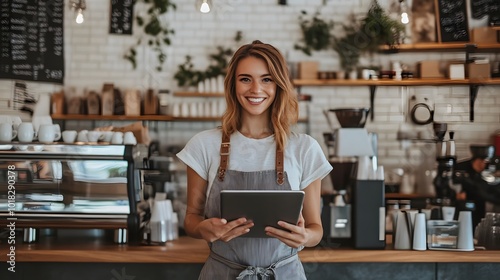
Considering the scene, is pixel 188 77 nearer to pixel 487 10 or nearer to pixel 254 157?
pixel 487 10

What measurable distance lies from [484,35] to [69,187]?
3.48 meters

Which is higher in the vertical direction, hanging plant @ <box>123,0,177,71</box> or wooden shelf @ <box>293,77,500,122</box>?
hanging plant @ <box>123,0,177,71</box>

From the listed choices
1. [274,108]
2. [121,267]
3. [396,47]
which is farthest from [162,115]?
[274,108]

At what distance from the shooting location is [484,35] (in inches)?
192

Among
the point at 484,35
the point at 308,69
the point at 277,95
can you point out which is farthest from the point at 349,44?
the point at 277,95

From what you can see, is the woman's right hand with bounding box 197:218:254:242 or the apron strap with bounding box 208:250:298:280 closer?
the woman's right hand with bounding box 197:218:254:242

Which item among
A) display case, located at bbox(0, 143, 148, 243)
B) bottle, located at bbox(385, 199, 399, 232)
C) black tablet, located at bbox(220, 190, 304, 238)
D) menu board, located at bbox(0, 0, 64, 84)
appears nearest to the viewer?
black tablet, located at bbox(220, 190, 304, 238)

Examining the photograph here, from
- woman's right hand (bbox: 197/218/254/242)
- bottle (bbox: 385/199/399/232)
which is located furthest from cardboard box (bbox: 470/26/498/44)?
woman's right hand (bbox: 197/218/254/242)

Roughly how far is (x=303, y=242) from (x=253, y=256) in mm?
214

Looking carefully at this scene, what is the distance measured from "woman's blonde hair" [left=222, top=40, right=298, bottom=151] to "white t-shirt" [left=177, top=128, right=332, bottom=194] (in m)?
0.04

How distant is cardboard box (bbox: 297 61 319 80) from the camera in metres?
5.58

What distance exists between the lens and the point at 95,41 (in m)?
5.63

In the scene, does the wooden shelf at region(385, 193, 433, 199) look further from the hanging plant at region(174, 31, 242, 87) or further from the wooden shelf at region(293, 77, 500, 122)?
the hanging plant at region(174, 31, 242, 87)

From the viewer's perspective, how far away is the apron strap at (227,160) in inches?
79.9
